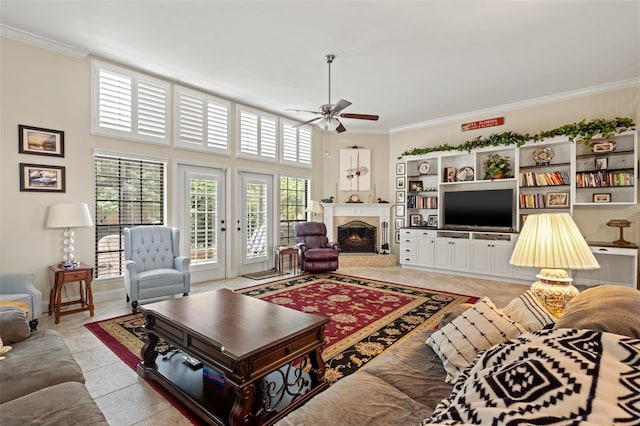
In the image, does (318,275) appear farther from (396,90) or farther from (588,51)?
(588,51)

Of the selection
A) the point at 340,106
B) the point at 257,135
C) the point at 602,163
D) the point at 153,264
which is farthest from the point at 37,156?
A: the point at 602,163

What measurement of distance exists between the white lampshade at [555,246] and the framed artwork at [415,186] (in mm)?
5052

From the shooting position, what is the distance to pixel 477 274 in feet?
19.2

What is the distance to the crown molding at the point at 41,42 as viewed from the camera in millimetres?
3588

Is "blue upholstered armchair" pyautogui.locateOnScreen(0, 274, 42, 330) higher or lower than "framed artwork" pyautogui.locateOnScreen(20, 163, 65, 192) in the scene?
lower

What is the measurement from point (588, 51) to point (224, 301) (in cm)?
516

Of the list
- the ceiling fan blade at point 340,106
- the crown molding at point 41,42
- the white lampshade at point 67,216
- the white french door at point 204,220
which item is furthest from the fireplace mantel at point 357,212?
the crown molding at point 41,42

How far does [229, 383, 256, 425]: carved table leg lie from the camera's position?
169 centimetres

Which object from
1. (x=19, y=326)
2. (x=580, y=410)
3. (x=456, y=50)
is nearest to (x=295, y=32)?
(x=456, y=50)

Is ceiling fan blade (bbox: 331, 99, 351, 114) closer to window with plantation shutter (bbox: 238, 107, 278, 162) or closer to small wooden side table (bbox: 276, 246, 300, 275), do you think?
window with plantation shutter (bbox: 238, 107, 278, 162)

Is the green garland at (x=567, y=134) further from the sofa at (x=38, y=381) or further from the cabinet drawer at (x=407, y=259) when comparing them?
the sofa at (x=38, y=381)

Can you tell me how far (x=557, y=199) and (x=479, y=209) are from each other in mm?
1202

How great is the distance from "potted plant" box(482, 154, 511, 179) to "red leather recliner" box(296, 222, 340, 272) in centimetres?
324

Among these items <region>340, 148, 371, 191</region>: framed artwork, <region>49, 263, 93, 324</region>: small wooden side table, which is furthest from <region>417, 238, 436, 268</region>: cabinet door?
<region>49, 263, 93, 324</region>: small wooden side table
